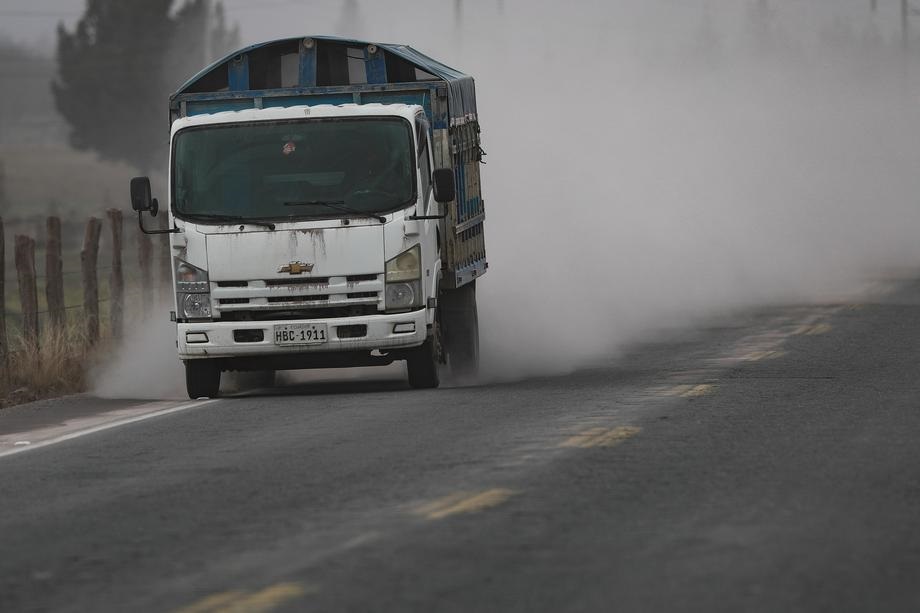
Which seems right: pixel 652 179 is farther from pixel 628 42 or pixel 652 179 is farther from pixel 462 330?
pixel 462 330

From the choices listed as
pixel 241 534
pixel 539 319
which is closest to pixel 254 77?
pixel 539 319

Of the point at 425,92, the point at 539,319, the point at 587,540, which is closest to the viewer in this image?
the point at 587,540

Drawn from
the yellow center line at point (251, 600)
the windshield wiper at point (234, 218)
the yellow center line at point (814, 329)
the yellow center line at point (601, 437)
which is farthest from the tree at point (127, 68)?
the yellow center line at point (251, 600)

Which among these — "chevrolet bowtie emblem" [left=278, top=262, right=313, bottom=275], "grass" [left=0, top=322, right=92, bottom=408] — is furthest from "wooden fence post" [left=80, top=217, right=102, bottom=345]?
"chevrolet bowtie emblem" [left=278, top=262, right=313, bottom=275]

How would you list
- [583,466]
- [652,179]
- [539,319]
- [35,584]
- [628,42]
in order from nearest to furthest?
[35,584] → [583,466] → [539,319] → [652,179] → [628,42]

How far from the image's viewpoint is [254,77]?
1872 centimetres

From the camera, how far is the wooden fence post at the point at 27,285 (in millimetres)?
22219

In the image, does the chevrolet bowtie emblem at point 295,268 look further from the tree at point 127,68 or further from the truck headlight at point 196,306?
the tree at point 127,68

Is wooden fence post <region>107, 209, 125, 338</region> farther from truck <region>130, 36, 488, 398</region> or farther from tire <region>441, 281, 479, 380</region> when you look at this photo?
truck <region>130, 36, 488, 398</region>

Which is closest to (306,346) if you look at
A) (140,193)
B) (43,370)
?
(140,193)

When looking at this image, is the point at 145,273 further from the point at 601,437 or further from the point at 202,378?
the point at 601,437

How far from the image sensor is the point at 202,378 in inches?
694

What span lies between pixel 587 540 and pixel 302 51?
10348 mm

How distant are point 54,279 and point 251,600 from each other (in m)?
15.6
